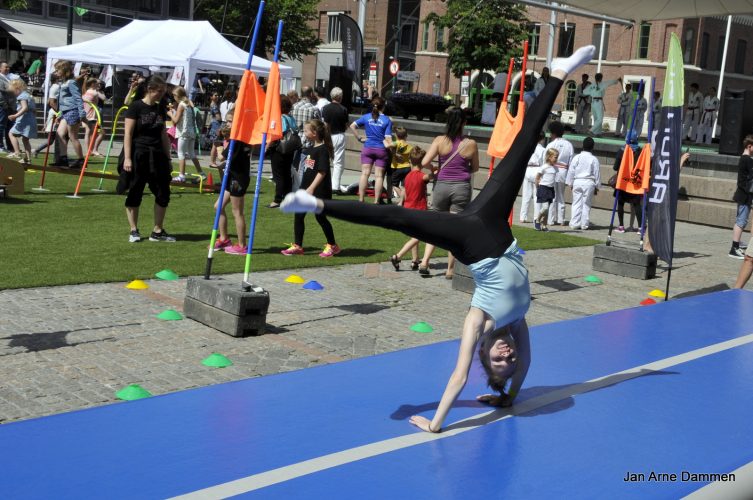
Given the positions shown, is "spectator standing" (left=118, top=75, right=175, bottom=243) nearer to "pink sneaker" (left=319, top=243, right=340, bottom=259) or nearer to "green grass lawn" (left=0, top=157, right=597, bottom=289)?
"green grass lawn" (left=0, top=157, right=597, bottom=289)

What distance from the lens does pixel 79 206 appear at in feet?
46.1

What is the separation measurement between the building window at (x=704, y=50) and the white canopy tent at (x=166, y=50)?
40.3 metres

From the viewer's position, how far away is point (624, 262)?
12023 mm

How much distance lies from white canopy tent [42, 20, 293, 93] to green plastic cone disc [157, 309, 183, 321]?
14.1m

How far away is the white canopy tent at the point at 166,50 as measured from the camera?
2167 centimetres

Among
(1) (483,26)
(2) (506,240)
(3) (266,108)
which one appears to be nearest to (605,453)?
(2) (506,240)

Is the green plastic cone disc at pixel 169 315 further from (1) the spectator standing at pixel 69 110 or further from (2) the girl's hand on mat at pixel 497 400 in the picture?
(1) the spectator standing at pixel 69 110

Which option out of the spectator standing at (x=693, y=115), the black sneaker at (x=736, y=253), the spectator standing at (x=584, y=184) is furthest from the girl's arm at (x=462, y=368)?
the spectator standing at (x=693, y=115)

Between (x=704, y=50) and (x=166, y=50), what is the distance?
143 feet

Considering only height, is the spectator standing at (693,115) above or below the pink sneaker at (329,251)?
above

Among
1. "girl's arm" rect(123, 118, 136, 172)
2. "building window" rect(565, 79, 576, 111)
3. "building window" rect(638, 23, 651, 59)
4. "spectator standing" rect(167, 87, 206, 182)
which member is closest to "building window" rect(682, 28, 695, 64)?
"building window" rect(638, 23, 651, 59)

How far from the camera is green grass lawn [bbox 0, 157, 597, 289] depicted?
31.5ft

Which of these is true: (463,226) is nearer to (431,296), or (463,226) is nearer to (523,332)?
(523,332)

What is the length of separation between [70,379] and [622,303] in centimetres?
663
